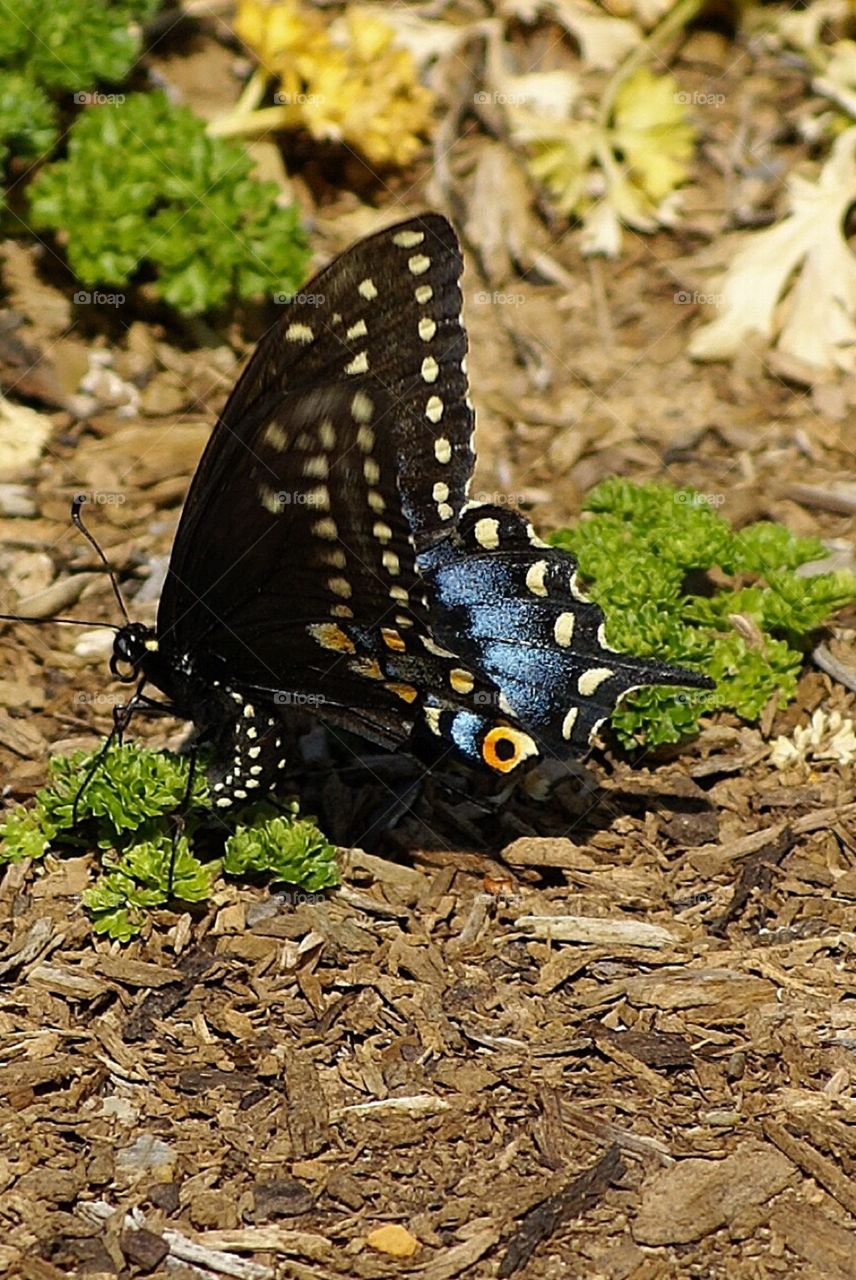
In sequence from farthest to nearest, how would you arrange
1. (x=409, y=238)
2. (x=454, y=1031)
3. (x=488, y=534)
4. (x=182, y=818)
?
(x=488, y=534), (x=182, y=818), (x=409, y=238), (x=454, y=1031)

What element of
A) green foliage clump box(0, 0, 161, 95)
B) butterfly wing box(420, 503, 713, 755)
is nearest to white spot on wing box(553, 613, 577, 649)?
butterfly wing box(420, 503, 713, 755)

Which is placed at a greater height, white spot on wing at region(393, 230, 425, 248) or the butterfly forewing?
white spot on wing at region(393, 230, 425, 248)

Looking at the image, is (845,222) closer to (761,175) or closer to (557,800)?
(761,175)

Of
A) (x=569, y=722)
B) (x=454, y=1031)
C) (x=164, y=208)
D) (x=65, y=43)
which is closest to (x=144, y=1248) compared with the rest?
(x=454, y=1031)

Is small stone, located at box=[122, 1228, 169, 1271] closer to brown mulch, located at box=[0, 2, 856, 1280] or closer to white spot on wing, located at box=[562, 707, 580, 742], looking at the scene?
brown mulch, located at box=[0, 2, 856, 1280]

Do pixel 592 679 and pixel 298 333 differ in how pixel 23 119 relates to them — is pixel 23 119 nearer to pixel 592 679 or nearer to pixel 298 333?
pixel 298 333

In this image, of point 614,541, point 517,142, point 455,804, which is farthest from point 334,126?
point 455,804
